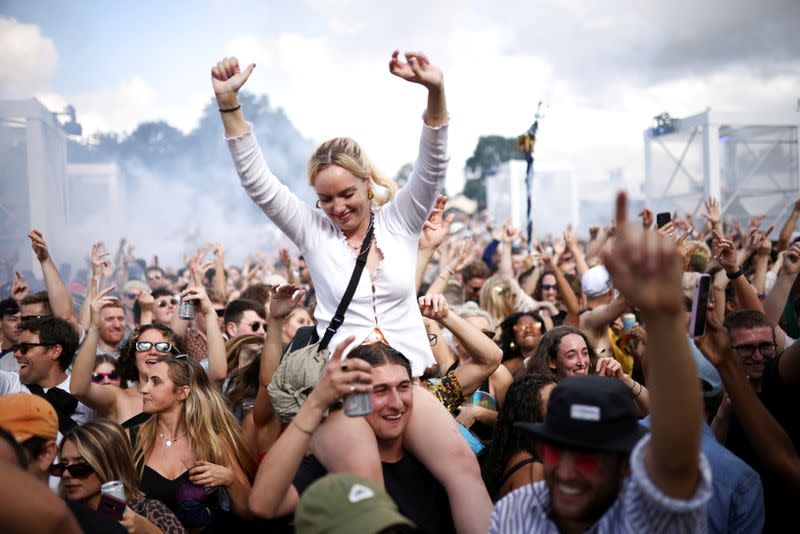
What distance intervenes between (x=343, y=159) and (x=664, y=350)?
6.03 feet

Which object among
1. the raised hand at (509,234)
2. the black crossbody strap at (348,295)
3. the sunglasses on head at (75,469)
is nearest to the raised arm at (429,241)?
the black crossbody strap at (348,295)

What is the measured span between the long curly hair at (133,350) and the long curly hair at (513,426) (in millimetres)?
2190

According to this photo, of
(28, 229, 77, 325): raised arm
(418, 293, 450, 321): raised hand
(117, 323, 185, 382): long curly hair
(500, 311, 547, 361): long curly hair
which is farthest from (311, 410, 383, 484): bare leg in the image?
(28, 229, 77, 325): raised arm

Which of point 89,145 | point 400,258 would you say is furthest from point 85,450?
point 89,145

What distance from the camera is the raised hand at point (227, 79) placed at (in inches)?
123

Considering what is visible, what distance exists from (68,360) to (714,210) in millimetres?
5846

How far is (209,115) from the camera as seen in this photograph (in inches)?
802

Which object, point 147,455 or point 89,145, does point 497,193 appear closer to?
point 89,145

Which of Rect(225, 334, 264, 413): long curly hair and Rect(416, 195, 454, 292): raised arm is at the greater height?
Rect(416, 195, 454, 292): raised arm

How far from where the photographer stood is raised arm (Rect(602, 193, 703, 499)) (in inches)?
67.1

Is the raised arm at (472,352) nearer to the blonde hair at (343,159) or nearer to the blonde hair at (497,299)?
the blonde hair at (343,159)

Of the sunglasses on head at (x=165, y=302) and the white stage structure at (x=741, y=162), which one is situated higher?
the white stage structure at (x=741, y=162)

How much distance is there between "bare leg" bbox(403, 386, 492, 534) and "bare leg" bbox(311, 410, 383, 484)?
0.21m

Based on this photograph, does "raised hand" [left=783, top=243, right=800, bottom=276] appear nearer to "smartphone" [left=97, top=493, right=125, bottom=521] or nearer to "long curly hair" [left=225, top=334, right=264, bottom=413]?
"long curly hair" [left=225, top=334, right=264, bottom=413]
